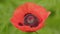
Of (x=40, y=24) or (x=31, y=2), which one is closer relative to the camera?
(x=40, y=24)

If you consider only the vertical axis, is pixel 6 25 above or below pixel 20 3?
below

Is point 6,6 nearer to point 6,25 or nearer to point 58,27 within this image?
point 6,25

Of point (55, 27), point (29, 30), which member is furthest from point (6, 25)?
point (55, 27)
